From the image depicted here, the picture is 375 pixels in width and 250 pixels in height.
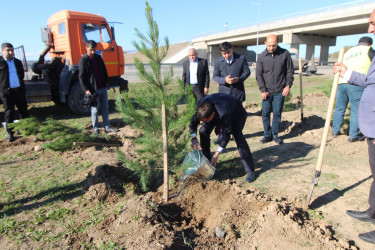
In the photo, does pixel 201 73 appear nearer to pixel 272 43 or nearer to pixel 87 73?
pixel 272 43

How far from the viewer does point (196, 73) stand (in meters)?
5.00

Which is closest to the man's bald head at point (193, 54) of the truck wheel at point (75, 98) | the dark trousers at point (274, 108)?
the dark trousers at point (274, 108)

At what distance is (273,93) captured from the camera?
4.49 meters

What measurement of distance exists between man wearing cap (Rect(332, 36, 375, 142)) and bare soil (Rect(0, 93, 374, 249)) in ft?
1.35

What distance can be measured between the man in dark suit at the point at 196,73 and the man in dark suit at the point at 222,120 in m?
1.84

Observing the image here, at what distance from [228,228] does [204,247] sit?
13.1 inches

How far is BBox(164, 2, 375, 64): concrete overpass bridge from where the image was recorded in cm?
2623

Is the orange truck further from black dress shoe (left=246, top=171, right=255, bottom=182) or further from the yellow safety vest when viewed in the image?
the yellow safety vest

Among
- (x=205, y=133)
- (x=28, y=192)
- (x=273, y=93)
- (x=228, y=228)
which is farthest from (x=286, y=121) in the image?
(x=28, y=192)

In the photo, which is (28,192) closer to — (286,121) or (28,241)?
(28,241)

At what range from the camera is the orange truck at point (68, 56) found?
270 inches

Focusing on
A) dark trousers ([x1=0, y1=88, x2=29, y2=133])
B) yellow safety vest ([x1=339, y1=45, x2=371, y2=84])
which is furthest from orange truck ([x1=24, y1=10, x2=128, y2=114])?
yellow safety vest ([x1=339, y1=45, x2=371, y2=84])

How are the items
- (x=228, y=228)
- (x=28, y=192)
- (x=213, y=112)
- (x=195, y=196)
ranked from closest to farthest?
(x=228, y=228), (x=213, y=112), (x=195, y=196), (x=28, y=192)

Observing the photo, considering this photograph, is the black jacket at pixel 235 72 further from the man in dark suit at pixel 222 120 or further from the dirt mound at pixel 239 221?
the dirt mound at pixel 239 221
